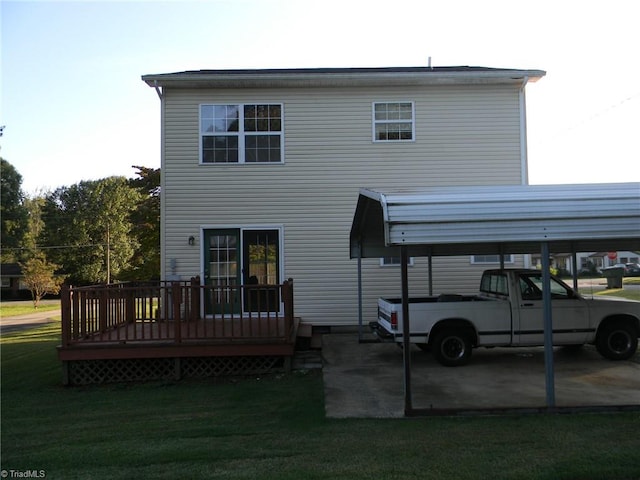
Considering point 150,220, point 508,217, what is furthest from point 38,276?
point 508,217

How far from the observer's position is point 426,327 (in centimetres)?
837

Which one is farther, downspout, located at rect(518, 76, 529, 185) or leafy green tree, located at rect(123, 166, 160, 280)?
leafy green tree, located at rect(123, 166, 160, 280)

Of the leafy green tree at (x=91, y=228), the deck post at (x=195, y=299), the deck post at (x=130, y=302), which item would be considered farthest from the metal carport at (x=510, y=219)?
the leafy green tree at (x=91, y=228)

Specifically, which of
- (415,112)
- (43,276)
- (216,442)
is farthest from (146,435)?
(43,276)

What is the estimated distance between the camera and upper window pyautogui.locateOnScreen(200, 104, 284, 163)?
1198cm

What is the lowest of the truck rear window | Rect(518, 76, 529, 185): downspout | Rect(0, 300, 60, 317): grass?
Rect(0, 300, 60, 317): grass

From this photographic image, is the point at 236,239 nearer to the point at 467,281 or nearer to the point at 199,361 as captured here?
the point at 199,361

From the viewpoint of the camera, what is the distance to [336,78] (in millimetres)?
11742

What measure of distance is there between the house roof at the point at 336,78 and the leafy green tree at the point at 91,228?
126 ft

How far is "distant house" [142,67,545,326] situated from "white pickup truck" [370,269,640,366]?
337cm

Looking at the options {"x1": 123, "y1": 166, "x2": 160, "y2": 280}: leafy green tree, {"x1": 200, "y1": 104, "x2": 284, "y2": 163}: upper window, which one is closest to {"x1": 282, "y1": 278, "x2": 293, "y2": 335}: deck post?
{"x1": 200, "y1": 104, "x2": 284, "y2": 163}: upper window

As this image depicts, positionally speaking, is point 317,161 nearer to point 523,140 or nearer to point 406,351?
point 523,140

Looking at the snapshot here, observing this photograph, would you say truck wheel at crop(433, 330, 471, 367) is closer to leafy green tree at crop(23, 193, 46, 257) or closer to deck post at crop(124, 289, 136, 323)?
deck post at crop(124, 289, 136, 323)

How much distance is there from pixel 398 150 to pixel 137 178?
67.6 ft
